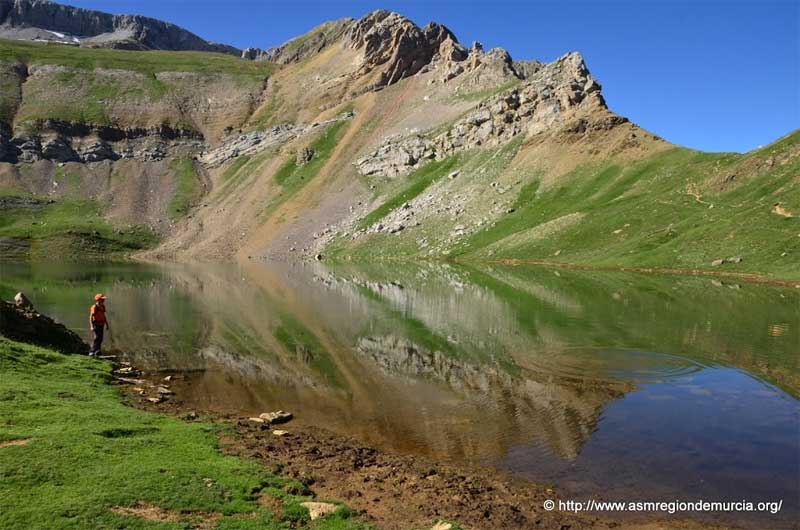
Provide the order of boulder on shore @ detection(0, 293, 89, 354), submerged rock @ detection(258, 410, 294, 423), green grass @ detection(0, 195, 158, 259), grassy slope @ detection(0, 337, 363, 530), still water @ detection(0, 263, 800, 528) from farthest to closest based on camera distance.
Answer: green grass @ detection(0, 195, 158, 259) < boulder on shore @ detection(0, 293, 89, 354) < submerged rock @ detection(258, 410, 294, 423) < still water @ detection(0, 263, 800, 528) < grassy slope @ detection(0, 337, 363, 530)

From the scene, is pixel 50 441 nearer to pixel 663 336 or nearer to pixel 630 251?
pixel 663 336

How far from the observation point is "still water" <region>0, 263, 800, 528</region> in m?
17.7

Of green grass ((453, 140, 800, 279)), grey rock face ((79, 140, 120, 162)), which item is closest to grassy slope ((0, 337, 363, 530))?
green grass ((453, 140, 800, 279))

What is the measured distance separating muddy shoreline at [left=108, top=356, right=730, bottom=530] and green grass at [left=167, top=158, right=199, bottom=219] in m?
166

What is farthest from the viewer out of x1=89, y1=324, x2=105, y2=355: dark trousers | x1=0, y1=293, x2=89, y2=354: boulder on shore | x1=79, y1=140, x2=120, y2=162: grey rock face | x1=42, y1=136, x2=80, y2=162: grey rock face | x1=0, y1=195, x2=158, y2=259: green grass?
x1=79, y1=140, x2=120, y2=162: grey rock face

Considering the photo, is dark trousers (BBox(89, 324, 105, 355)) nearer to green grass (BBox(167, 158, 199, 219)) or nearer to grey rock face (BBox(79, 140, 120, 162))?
green grass (BBox(167, 158, 199, 219))

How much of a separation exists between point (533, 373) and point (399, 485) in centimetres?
1449

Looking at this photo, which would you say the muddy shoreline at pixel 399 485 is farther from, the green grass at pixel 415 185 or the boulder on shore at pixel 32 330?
the green grass at pixel 415 185

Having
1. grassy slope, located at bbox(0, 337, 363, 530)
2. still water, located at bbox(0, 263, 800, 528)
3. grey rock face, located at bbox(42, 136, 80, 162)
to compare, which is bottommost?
grassy slope, located at bbox(0, 337, 363, 530)

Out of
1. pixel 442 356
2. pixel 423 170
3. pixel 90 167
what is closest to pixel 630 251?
pixel 442 356

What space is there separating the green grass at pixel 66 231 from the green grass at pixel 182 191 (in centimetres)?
1214

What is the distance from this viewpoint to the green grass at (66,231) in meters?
149

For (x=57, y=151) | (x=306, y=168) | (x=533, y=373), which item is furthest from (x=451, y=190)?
(x=57, y=151)

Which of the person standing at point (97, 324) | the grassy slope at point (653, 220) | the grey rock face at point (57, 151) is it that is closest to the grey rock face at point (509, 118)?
the grassy slope at point (653, 220)
